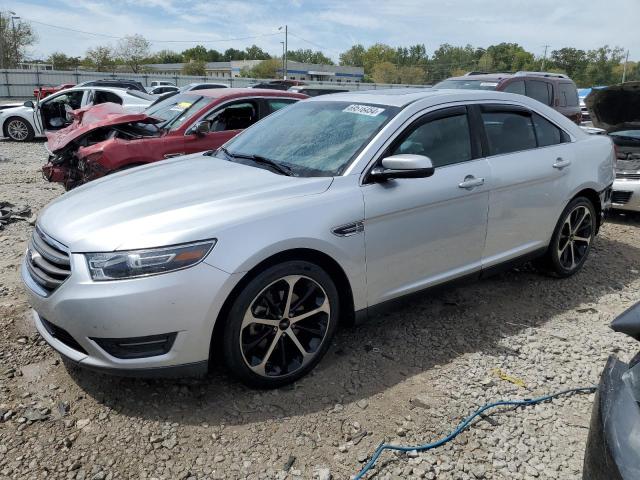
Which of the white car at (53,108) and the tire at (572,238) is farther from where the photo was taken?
the white car at (53,108)

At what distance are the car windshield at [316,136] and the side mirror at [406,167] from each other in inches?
10.3

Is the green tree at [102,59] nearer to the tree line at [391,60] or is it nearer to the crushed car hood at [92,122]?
the tree line at [391,60]

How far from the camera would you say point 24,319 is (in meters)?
3.77

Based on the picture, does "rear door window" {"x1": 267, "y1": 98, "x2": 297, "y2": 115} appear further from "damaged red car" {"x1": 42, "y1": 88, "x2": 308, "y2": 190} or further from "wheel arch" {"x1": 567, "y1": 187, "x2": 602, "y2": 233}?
"wheel arch" {"x1": 567, "y1": 187, "x2": 602, "y2": 233}

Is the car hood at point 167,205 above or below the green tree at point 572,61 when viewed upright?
below

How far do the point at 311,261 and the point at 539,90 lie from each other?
8985mm

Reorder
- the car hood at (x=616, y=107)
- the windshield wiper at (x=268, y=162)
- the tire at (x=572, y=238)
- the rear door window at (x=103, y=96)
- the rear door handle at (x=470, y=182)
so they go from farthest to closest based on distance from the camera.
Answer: the rear door window at (x=103, y=96) → the car hood at (x=616, y=107) → the tire at (x=572, y=238) → the rear door handle at (x=470, y=182) → the windshield wiper at (x=268, y=162)

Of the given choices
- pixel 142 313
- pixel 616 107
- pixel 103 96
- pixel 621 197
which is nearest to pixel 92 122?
pixel 142 313

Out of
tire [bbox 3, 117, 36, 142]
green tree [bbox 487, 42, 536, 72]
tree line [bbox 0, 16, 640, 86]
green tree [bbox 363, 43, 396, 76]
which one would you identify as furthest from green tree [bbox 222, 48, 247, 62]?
tire [bbox 3, 117, 36, 142]

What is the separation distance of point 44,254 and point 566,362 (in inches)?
129

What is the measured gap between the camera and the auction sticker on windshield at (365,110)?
11.9 ft

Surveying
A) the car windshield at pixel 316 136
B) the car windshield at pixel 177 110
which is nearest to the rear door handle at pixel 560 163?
the car windshield at pixel 316 136

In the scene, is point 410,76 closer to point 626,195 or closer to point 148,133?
point 626,195

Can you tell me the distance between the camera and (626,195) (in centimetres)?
704
